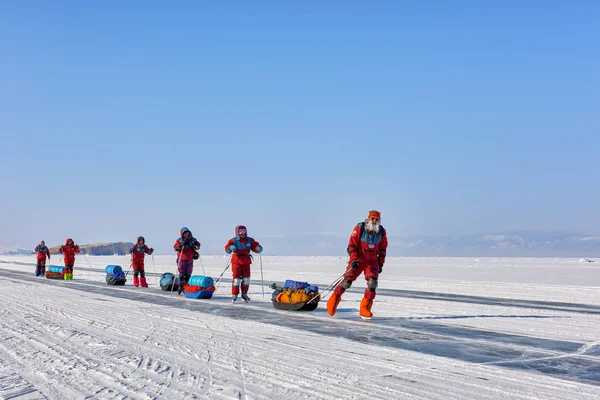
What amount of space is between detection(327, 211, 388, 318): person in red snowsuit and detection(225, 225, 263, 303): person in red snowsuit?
411cm

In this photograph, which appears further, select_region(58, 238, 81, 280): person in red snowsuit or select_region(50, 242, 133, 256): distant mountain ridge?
select_region(50, 242, 133, 256): distant mountain ridge

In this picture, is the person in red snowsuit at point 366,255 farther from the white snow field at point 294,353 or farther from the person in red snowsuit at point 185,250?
the person in red snowsuit at point 185,250

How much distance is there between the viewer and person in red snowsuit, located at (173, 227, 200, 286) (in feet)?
59.3

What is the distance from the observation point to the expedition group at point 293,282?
10914 mm

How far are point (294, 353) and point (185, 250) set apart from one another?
1190 centimetres

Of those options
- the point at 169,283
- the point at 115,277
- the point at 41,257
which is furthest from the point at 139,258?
the point at 41,257

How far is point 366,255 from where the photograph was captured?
36.0 ft

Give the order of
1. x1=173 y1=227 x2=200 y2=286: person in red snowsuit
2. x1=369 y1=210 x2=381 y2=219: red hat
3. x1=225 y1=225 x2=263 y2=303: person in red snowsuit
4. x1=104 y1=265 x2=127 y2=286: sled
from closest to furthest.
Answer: x1=369 y1=210 x2=381 y2=219: red hat
x1=225 y1=225 x2=263 y2=303: person in red snowsuit
x1=173 y1=227 x2=200 y2=286: person in red snowsuit
x1=104 y1=265 x2=127 y2=286: sled

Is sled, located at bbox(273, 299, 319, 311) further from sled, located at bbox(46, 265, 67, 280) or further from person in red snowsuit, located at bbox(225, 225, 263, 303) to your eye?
sled, located at bbox(46, 265, 67, 280)

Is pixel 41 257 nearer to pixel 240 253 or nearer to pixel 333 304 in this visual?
pixel 240 253

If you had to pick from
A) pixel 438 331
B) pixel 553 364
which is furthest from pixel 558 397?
pixel 438 331

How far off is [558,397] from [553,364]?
1.69 meters

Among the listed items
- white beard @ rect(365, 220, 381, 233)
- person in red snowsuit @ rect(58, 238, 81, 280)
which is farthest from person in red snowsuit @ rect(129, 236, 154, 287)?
white beard @ rect(365, 220, 381, 233)

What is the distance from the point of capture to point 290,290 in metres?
12.8
